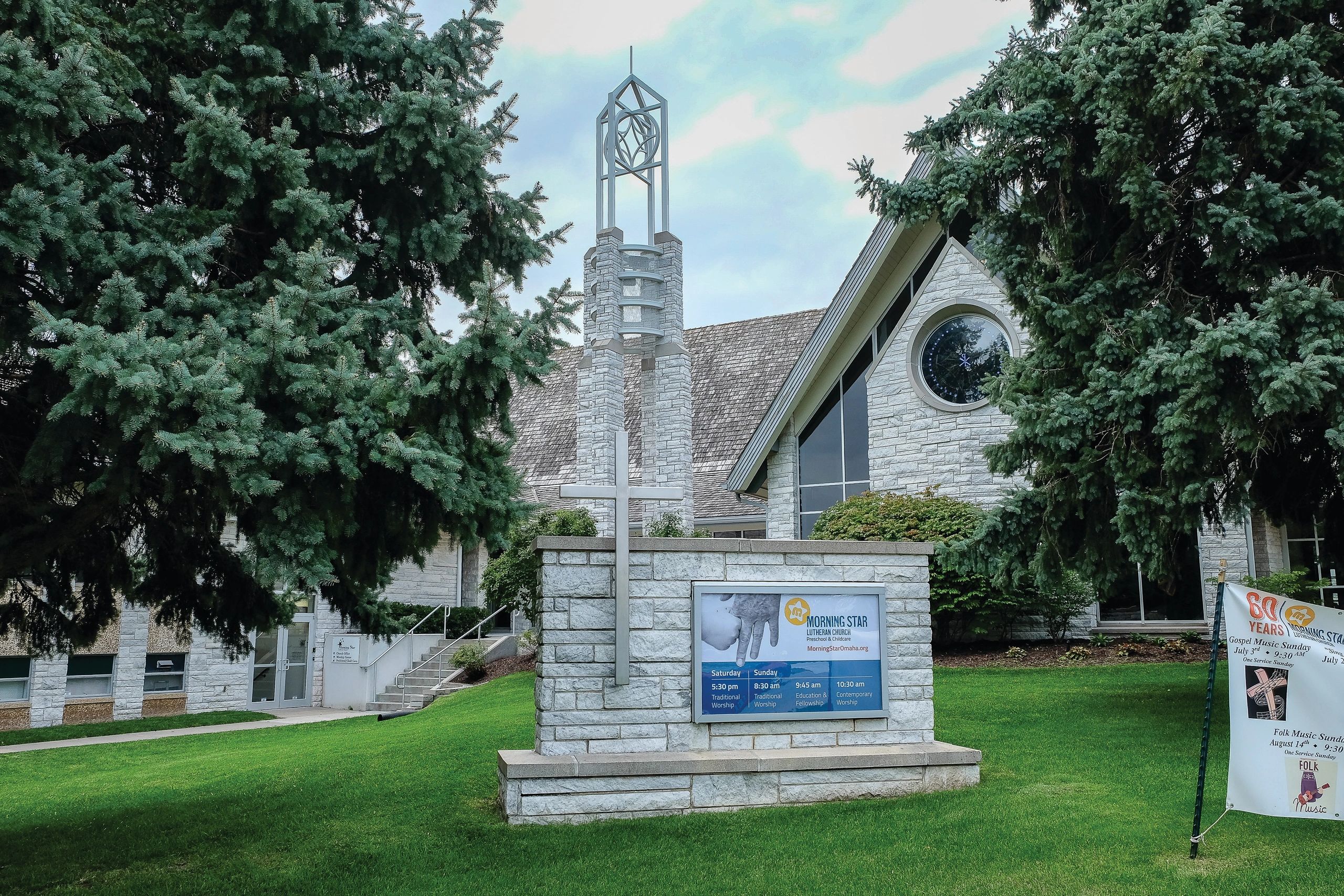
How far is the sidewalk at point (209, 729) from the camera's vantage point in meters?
16.2

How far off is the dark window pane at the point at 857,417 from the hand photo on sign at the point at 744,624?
36.4 ft

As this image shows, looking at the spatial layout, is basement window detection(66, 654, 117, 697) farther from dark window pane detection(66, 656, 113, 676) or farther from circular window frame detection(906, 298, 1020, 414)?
circular window frame detection(906, 298, 1020, 414)

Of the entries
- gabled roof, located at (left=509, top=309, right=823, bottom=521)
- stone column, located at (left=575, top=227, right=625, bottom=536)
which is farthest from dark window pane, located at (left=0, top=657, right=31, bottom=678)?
stone column, located at (left=575, top=227, right=625, bottom=536)

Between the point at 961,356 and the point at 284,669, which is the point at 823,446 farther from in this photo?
the point at 284,669

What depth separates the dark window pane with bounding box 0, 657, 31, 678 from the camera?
58.5 ft

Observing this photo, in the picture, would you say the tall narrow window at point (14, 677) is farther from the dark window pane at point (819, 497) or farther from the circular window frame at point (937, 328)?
the circular window frame at point (937, 328)

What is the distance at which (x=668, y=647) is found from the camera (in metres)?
7.73

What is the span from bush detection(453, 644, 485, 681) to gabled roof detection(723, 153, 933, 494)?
280 inches

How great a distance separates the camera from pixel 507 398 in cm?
625

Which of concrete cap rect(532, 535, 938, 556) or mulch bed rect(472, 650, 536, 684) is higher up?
concrete cap rect(532, 535, 938, 556)

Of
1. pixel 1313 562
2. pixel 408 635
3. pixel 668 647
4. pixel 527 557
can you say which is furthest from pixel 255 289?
pixel 408 635

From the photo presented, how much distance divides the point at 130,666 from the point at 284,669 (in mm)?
3826

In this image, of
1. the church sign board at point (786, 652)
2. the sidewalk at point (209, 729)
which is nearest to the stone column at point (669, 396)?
the sidewalk at point (209, 729)

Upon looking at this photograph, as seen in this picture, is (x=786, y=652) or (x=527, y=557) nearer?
(x=786, y=652)
